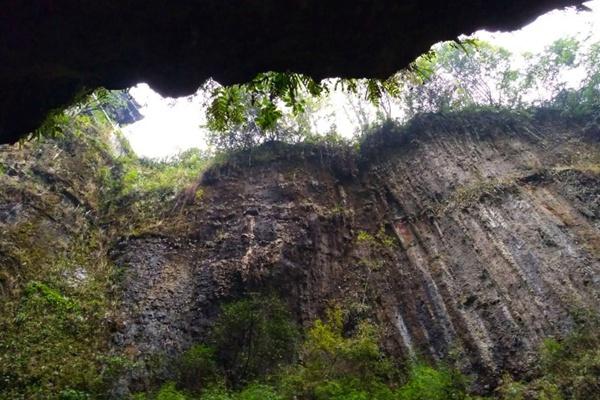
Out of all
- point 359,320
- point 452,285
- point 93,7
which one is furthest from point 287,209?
point 93,7

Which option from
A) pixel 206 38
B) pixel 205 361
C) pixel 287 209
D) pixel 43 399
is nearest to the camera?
pixel 206 38

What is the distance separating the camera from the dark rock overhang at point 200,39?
3205 millimetres

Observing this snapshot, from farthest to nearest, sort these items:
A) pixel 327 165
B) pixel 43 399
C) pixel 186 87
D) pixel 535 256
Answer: pixel 327 165 < pixel 535 256 < pixel 43 399 < pixel 186 87

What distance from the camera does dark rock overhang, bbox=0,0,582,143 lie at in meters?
3.21

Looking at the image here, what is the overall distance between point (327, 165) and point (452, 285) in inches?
264

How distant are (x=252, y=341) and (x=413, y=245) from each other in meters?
6.97

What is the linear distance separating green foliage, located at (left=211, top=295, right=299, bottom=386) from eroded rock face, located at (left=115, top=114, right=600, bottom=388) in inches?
72.9

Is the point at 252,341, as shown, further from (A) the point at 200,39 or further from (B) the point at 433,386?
(A) the point at 200,39

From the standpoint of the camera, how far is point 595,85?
746 inches

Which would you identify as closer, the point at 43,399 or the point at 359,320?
the point at 43,399

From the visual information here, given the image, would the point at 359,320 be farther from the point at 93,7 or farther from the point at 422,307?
the point at 93,7

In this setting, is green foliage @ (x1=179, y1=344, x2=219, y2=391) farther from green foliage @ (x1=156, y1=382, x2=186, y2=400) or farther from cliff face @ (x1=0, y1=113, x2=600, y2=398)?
green foliage @ (x1=156, y1=382, x2=186, y2=400)

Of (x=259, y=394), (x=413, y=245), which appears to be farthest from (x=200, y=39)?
(x=413, y=245)

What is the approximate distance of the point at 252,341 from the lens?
1081 cm
